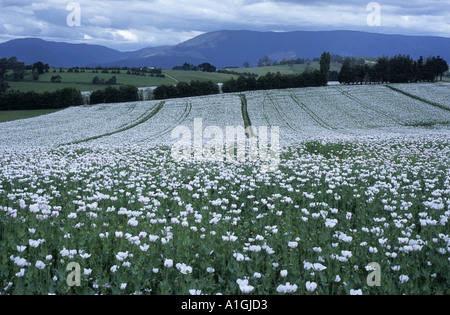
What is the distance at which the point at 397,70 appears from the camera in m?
89.2

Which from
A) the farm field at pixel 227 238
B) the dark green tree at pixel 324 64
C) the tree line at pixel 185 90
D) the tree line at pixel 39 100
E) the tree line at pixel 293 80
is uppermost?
the dark green tree at pixel 324 64

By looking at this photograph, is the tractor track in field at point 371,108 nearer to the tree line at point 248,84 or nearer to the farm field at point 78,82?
the tree line at point 248,84

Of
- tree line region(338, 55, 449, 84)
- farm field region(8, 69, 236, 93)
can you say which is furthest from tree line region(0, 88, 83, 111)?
tree line region(338, 55, 449, 84)

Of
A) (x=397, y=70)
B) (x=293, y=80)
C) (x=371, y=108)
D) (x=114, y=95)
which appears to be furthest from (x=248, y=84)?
(x=397, y=70)

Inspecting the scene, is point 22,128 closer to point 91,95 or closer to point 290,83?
point 91,95

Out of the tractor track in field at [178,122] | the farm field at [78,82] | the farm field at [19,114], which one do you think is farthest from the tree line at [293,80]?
the farm field at [19,114]

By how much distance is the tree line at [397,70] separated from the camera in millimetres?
89412

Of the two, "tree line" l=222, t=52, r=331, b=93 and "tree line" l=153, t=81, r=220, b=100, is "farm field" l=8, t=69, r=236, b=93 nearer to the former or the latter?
"tree line" l=153, t=81, r=220, b=100

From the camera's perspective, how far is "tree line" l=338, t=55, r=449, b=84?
3520 inches

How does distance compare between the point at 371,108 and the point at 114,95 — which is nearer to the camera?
the point at 371,108

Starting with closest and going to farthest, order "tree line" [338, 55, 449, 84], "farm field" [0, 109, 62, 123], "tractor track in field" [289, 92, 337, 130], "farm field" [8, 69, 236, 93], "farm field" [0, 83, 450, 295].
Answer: "farm field" [0, 83, 450, 295], "tractor track in field" [289, 92, 337, 130], "farm field" [0, 109, 62, 123], "tree line" [338, 55, 449, 84], "farm field" [8, 69, 236, 93]

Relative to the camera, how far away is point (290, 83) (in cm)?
8888

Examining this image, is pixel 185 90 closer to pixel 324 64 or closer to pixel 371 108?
pixel 324 64
